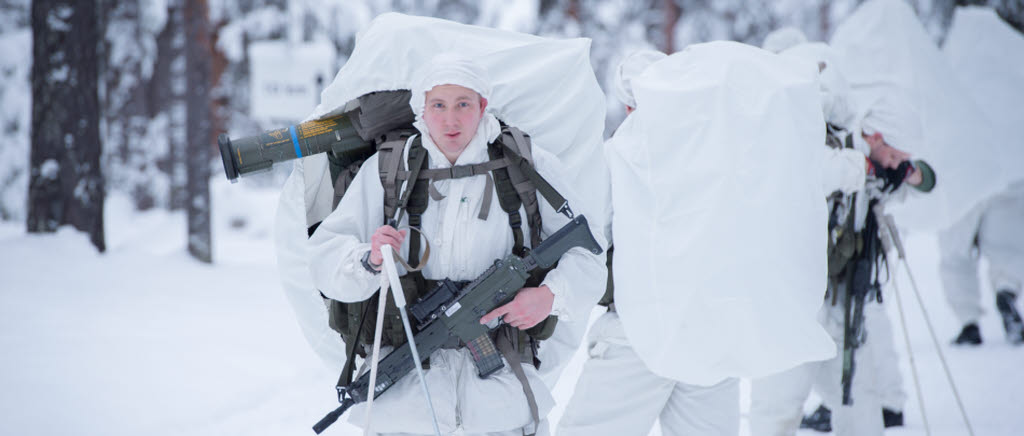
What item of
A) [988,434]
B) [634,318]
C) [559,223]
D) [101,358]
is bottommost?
[988,434]

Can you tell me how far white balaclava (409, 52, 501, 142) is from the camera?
2.51 meters

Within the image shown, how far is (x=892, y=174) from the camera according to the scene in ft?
13.8

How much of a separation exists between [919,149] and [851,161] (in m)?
0.96

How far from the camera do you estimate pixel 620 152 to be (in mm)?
3234

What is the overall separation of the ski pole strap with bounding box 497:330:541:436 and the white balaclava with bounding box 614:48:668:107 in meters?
1.43

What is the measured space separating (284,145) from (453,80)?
2.53 ft

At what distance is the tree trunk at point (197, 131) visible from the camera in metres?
9.31

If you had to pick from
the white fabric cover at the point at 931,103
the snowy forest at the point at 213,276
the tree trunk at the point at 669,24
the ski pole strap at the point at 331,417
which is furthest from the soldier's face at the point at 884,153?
the tree trunk at the point at 669,24

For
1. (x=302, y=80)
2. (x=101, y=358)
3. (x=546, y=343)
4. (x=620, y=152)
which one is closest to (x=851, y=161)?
(x=620, y=152)

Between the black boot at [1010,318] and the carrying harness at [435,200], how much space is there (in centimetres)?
619

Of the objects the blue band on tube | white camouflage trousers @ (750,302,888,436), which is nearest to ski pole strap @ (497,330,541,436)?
the blue band on tube

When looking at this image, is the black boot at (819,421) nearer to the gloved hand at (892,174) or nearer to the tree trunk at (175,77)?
the gloved hand at (892,174)

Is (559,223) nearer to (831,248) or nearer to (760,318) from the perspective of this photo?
(760,318)

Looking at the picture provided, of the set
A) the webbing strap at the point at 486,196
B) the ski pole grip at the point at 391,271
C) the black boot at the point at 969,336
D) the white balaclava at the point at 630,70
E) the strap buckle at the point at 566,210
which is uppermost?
the white balaclava at the point at 630,70
